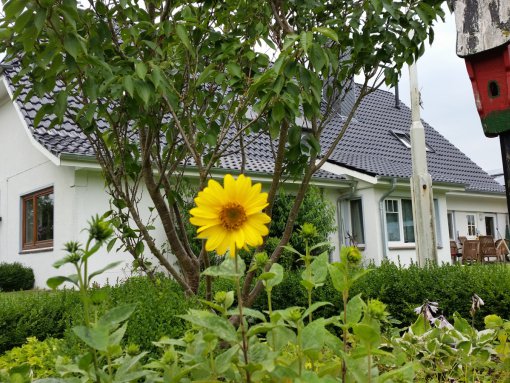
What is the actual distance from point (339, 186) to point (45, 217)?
23.4 ft

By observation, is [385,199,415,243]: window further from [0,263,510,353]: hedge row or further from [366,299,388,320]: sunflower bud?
[366,299,388,320]: sunflower bud

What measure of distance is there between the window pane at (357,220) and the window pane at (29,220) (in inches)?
310

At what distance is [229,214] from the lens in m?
1.10

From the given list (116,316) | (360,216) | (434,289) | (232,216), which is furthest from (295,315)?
(360,216)

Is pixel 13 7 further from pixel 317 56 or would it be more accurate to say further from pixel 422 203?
pixel 422 203

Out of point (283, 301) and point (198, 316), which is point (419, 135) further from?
point (198, 316)

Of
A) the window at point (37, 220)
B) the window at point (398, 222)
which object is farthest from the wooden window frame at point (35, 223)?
the window at point (398, 222)

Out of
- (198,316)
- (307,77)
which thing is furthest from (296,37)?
(198,316)

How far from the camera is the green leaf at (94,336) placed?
905 mm

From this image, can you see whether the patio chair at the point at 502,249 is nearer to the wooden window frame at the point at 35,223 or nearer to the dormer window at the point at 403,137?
the dormer window at the point at 403,137

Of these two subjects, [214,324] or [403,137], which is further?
[403,137]

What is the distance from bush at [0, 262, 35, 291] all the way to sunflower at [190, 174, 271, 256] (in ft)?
34.1

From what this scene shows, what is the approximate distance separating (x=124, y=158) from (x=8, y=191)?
10.1 metres

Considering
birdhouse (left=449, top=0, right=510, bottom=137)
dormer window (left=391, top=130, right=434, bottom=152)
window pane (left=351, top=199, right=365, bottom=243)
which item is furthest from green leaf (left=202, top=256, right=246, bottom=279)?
dormer window (left=391, top=130, right=434, bottom=152)
